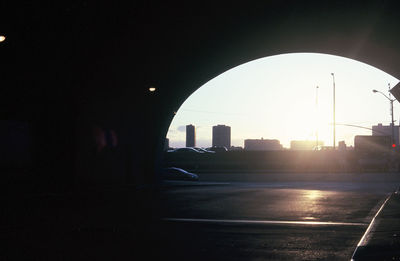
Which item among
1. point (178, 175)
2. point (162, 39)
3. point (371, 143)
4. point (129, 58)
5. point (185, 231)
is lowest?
point (185, 231)

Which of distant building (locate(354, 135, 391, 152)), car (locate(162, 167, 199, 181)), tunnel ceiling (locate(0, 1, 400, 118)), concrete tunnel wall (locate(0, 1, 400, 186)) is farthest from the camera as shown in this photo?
distant building (locate(354, 135, 391, 152))

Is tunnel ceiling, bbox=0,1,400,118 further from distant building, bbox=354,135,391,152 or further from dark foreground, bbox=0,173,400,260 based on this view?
distant building, bbox=354,135,391,152

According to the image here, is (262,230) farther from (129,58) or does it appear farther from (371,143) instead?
(371,143)

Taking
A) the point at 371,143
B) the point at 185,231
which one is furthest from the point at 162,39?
the point at 371,143

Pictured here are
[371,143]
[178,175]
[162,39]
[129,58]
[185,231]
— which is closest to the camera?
[185,231]

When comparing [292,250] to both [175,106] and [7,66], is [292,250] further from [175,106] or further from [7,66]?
[175,106]

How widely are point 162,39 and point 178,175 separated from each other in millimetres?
19389

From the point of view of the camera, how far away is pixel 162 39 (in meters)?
21.5

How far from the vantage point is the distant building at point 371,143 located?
6072 centimetres

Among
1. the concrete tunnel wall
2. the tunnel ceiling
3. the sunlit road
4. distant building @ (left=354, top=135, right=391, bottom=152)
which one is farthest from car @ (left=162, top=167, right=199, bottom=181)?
distant building @ (left=354, top=135, right=391, bottom=152)

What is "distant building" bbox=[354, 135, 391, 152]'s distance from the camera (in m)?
60.7

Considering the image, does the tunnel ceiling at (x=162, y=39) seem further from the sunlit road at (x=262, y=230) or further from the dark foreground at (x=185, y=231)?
the sunlit road at (x=262, y=230)

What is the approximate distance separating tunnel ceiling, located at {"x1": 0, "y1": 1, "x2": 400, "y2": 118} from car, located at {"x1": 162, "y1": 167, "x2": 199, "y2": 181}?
488 inches

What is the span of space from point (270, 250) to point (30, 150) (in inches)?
739
